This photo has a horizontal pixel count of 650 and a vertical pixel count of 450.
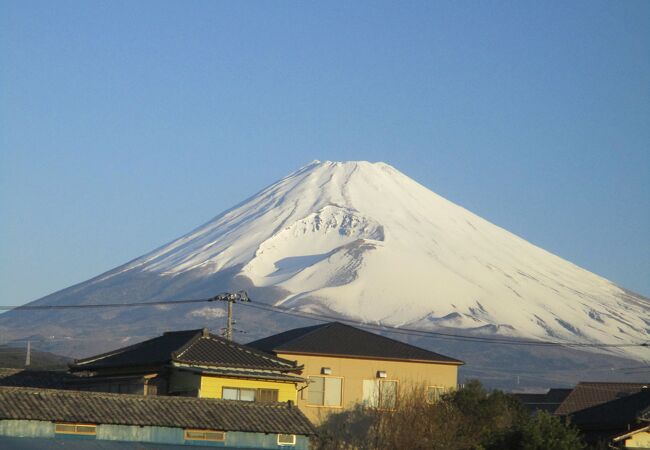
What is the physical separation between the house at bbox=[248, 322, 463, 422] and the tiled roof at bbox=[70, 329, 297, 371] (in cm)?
495

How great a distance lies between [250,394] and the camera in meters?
32.1

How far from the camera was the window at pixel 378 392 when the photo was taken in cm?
3879

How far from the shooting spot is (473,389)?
3700 centimetres

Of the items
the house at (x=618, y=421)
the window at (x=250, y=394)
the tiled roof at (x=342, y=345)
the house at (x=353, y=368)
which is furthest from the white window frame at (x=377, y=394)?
the window at (x=250, y=394)

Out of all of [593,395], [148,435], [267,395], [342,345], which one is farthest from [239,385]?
[593,395]

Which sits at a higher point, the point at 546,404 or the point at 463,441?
the point at 546,404

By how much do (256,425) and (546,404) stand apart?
3614 cm

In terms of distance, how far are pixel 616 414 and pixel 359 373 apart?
7.31m

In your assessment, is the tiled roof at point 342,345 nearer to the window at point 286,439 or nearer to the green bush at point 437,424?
the green bush at point 437,424

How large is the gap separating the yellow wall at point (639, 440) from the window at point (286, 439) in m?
10.8

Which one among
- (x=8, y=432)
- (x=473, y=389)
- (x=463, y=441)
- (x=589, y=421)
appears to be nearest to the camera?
(x=8, y=432)

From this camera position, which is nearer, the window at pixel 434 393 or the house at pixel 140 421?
the house at pixel 140 421

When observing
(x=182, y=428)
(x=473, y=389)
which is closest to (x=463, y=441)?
(x=473, y=389)

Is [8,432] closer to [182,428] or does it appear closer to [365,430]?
[182,428]
